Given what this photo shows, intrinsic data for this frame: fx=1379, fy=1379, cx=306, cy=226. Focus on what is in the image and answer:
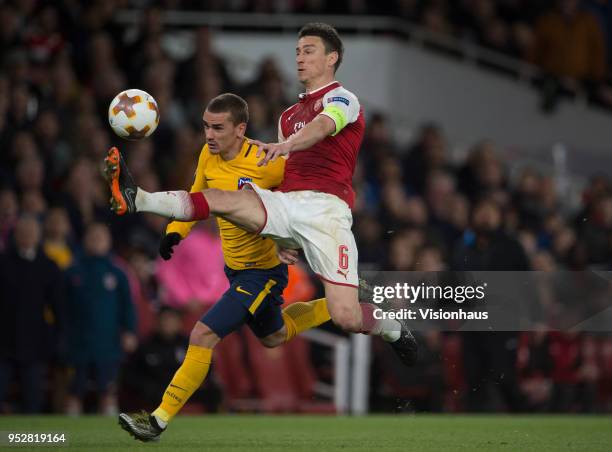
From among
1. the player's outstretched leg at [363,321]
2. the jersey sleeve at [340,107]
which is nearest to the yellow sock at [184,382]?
the player's outstretched leg at [363,321]

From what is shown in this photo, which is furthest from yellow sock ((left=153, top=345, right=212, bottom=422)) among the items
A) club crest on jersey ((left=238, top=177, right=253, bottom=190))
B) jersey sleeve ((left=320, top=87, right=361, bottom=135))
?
jersey sleeve ((left=320, top=87, right=361, bottom=135))

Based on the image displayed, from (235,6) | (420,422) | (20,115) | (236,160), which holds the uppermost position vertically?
(235,6)

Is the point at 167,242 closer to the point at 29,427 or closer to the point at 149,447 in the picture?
the point at 149,447

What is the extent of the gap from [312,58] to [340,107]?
47 centimetres

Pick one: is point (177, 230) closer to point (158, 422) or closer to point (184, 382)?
point (184, 382)

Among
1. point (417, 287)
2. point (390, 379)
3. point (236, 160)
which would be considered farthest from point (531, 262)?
point (236, 160)

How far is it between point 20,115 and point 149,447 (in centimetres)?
613

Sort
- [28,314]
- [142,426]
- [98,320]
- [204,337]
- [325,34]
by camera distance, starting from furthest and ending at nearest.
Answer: [98,320], [28,314], [325,34], [204,337], [142,426]

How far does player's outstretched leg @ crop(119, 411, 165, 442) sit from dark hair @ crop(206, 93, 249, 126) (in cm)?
200

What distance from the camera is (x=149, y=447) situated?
28.1 ft

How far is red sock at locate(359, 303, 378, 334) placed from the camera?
9281mm

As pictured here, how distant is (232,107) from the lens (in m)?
9.04

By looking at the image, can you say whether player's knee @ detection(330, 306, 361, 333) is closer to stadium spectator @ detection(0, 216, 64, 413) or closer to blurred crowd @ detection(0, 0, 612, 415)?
blurred crowd @ detection(0, 0, 612, 415)

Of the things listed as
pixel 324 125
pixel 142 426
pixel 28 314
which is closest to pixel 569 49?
pixel 28 314
